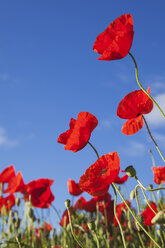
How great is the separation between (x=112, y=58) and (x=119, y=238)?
1.69 metres

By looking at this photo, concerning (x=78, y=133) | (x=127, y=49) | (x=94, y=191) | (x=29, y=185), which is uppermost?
(x=29, y=185)

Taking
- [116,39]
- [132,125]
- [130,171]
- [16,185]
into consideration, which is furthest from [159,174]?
[116,39]

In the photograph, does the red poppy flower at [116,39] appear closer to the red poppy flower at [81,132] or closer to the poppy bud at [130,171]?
the red poppy flower at [81,132]

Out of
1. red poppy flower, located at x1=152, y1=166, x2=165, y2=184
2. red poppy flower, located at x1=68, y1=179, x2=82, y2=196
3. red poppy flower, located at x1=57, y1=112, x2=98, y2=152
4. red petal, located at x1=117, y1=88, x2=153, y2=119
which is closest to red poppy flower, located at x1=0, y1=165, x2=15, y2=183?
red poppy flower, located at x1=68, y1=179, x2=82, y2=196

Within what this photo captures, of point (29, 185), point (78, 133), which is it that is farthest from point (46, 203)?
point (78, 133)

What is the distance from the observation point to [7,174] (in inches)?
109

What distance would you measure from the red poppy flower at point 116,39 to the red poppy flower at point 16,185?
5.30 feet

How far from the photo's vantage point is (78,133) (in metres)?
1.17

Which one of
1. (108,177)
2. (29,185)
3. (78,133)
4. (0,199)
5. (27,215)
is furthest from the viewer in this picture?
(0,199)

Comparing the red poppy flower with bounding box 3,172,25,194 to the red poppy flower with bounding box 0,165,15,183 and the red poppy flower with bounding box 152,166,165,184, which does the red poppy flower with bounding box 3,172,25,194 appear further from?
the red poppy flower with bounding box 152,166,165,184

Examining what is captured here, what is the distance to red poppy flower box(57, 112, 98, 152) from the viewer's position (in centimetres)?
117

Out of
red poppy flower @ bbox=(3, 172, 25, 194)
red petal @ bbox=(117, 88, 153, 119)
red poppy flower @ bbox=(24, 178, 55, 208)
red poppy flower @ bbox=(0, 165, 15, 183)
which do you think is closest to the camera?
red petal @ bbox=(117, 88, 153, 119)

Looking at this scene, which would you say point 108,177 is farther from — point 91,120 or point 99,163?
point 91,120

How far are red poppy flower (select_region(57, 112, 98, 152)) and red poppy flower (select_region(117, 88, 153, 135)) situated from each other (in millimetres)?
104
